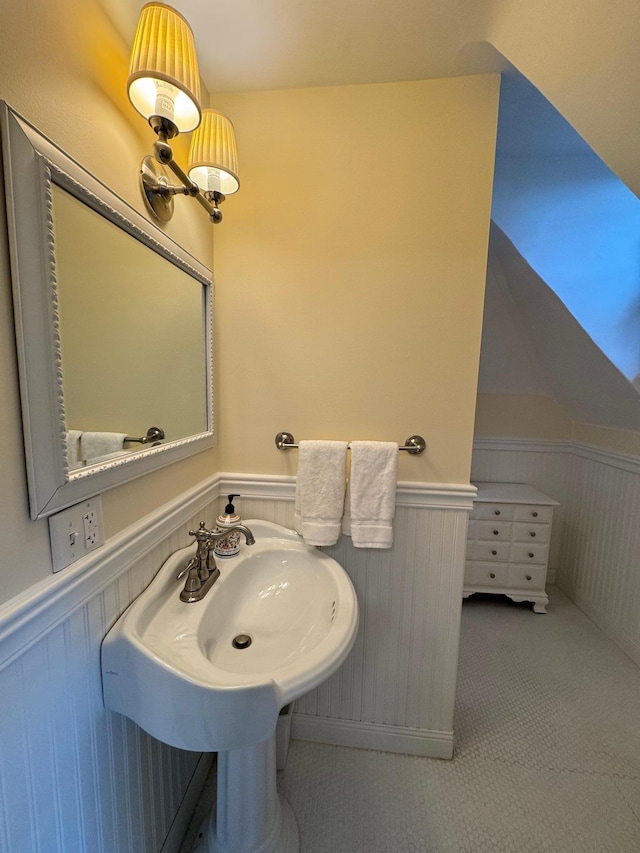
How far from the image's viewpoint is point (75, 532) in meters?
0.64

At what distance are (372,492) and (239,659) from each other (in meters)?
0.60

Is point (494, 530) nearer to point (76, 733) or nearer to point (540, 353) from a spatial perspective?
point (540, 353)

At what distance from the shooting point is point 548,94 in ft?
2.94

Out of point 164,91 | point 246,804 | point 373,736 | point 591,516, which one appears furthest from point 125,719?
point 591,516

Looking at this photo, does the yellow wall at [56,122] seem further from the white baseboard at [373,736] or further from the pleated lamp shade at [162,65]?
the white baseboard at [373,736]

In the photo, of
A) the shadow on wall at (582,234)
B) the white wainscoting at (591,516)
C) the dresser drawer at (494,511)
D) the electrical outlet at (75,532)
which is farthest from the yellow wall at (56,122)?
the white wainscoting at (591,516)

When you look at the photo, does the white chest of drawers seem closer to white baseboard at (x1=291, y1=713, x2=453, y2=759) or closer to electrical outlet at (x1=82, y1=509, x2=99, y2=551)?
white baseboard at (x1=291, y1=713, x2=453, y2=759)

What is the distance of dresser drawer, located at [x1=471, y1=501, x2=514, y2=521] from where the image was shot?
2.15 metres

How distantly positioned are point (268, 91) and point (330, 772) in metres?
2.39

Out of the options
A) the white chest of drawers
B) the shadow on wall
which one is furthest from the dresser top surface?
the shadow on wall

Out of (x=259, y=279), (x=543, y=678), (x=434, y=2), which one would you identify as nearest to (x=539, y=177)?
(x=434, y=2)

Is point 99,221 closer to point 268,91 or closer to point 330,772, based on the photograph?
point 268,91

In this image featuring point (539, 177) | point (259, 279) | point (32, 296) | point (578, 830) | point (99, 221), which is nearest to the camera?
point (32, 296)

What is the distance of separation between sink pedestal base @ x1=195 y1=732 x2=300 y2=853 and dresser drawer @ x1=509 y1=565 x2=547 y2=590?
1826 mm
